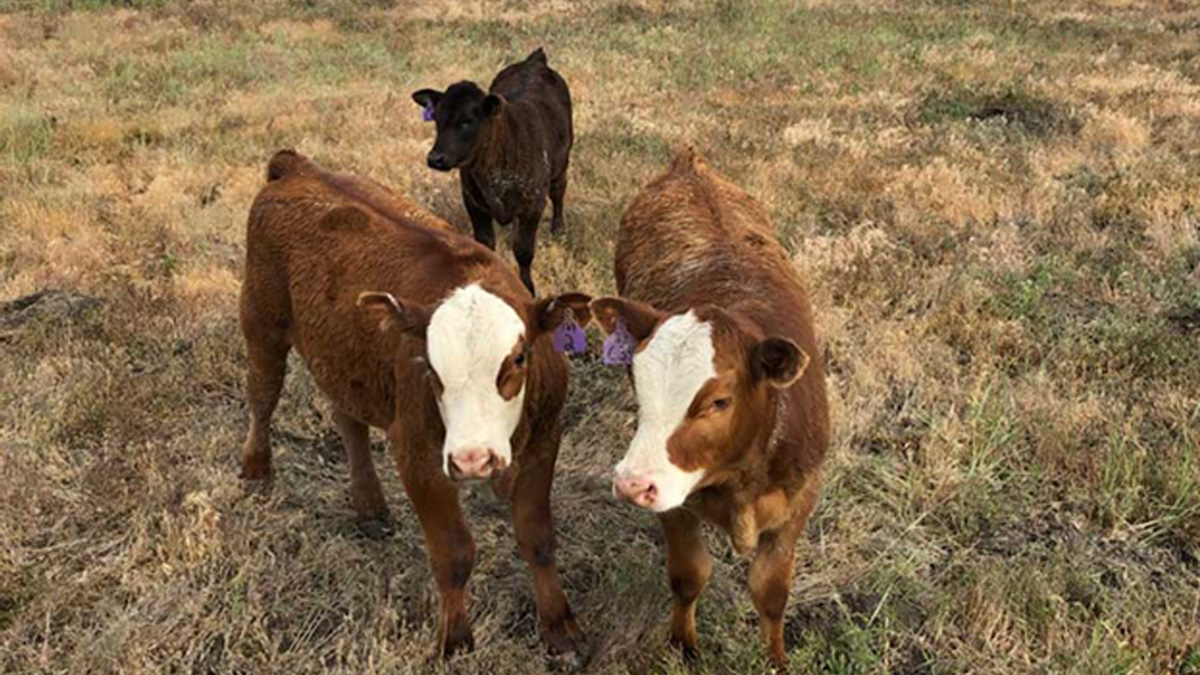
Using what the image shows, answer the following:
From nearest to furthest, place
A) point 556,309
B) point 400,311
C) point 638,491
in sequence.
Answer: point 638,491 < point 400,311 < point 556,309

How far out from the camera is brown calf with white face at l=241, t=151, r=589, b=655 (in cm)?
317

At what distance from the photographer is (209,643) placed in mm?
3623

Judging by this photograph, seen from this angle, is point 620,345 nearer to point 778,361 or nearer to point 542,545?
point 778,361

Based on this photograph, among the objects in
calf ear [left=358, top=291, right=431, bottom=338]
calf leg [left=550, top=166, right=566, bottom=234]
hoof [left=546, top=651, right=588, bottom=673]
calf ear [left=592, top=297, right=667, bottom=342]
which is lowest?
calf leg [left=550, top=166, right=566, bottom=234]

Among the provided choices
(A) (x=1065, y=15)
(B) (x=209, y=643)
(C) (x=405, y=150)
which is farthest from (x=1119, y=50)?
(B) (x=209, y=643)

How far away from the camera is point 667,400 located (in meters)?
2.81

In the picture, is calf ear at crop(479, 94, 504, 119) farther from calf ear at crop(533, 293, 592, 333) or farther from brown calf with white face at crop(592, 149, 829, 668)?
calf ear at crop(533, 293, 592, 333)

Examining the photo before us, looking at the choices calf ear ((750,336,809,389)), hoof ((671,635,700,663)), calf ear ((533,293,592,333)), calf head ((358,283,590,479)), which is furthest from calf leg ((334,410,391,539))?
calf ear ((750,336,809,389))

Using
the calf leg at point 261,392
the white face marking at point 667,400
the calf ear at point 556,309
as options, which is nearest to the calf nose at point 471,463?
the white face marking at point 667,400

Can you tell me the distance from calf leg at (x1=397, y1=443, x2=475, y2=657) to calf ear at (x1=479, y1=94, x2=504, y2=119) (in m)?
4.40

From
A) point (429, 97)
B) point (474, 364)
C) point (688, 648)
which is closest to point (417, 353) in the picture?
point (474, 364)

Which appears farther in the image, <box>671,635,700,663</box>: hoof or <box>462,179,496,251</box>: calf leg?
<box>462,179,496,251</box>: calf leg

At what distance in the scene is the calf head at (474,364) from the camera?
306 cm

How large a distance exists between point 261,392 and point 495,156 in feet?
11.3
